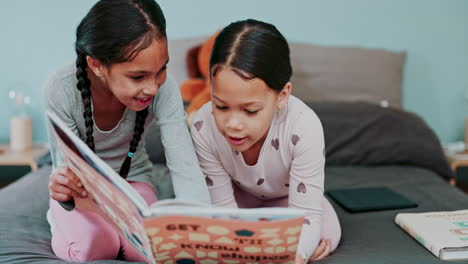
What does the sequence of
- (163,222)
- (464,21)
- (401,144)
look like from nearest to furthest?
(163,222)
(401,144)
(464,21)

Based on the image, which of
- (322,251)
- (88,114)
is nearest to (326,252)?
(322,251)

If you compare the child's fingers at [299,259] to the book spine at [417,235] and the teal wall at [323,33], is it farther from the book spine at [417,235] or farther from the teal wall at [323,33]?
the teal wall at [323,33]

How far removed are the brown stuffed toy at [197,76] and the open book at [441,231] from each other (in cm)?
97

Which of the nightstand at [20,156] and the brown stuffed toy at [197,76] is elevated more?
the brown stuffed toy at [197,76]

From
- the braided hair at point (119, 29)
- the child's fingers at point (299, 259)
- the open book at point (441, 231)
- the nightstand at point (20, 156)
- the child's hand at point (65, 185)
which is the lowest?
the nightstand at point (20, 156)

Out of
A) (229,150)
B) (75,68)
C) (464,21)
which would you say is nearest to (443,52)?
(464,21)

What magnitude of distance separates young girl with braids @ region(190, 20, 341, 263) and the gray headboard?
3.90 feet

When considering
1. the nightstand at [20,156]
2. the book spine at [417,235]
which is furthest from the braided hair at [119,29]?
the nightstand at [20,156]

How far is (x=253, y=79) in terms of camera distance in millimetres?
962

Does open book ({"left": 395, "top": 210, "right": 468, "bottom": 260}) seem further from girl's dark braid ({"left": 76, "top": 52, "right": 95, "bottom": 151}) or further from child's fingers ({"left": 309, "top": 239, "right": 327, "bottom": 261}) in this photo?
girl's dark braid ({"left": 76, "top": 52, "right": 95, "bottom": 151})

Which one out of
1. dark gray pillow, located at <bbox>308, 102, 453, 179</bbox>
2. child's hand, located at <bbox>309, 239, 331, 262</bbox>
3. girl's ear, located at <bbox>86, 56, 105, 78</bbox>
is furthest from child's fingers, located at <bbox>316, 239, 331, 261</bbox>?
dark gray pillow, located at <bbox>308, 102, 453, 179</bbox>

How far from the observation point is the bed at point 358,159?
1173mm

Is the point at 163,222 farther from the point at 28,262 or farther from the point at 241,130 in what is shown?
the point at 28,262

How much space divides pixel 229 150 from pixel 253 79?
0.87 feet
